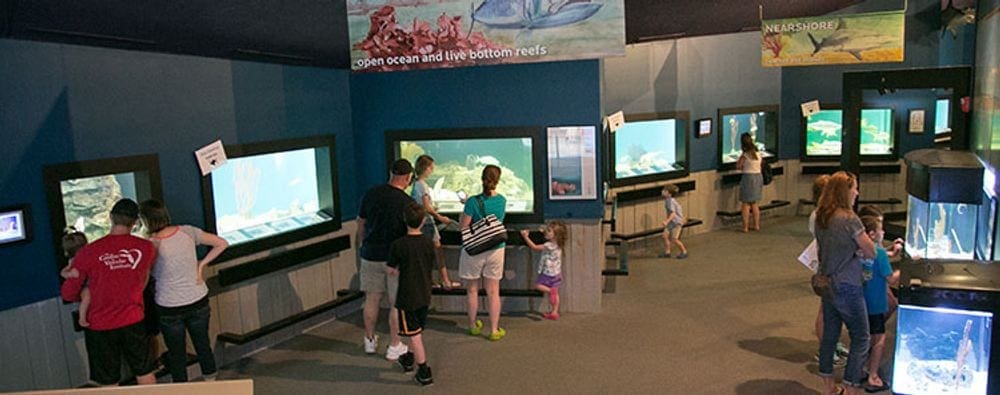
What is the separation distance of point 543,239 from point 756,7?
3.33 m

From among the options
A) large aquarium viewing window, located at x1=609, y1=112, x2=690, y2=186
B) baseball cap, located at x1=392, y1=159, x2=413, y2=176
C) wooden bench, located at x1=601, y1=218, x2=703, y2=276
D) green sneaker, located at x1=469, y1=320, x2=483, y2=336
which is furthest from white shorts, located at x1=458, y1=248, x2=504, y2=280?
large aquarium viewing window, located at x1=609, y1=112, x2=690, y2=186

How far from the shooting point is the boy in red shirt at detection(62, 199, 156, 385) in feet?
16.1

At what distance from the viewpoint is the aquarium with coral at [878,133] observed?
493 inches

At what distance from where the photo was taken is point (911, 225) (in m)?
7.61

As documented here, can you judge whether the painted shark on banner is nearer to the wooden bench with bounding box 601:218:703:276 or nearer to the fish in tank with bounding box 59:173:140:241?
the fish in tank with bounding box 59:173:140:241

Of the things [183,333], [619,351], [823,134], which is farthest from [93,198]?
[823,134]

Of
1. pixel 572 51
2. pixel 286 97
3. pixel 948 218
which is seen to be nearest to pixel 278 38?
pixel 286 97

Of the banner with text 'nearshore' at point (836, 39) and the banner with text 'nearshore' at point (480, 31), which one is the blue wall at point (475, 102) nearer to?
the banner with text 'nearshore' at point (836, 39)

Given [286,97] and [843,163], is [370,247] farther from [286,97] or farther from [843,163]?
[843,163]

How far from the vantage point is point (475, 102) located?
25.1ft

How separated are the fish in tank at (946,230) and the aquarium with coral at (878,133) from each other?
19.0ft

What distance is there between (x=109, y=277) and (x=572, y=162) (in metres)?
4.09

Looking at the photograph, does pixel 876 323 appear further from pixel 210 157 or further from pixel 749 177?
pixel 749 177

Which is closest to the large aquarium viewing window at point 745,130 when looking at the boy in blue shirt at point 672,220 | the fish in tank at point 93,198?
the boy in blue shirt at point 672,220
